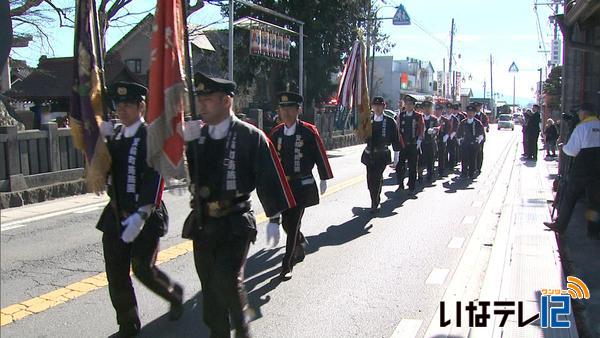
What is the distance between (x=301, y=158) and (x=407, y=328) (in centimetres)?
228

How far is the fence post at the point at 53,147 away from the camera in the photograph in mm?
11156

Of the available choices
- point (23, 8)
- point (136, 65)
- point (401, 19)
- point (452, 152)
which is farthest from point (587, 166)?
point (136, 65)

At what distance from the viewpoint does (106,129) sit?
3891 mm

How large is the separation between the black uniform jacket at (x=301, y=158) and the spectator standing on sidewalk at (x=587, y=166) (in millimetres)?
3331

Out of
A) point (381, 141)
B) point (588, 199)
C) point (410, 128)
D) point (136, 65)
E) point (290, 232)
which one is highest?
point (136, 65)

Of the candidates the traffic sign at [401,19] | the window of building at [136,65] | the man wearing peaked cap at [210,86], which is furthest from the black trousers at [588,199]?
the window of building at [136,65]

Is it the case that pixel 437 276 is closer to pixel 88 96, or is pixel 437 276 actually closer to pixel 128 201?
pixel 128 201

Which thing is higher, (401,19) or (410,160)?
(401,19)

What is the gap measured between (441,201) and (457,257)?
4331mm

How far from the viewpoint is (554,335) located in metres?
4.24

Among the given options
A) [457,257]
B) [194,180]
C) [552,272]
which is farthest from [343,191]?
[194,180]

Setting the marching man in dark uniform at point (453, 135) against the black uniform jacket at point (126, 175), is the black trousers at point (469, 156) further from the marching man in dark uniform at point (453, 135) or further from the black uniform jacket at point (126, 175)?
the black uniform jacket at point (126, 175)

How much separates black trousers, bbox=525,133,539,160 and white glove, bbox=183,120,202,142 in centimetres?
1778

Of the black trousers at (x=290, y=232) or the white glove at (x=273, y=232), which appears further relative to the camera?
the black trousers at (x=290, y=232)
